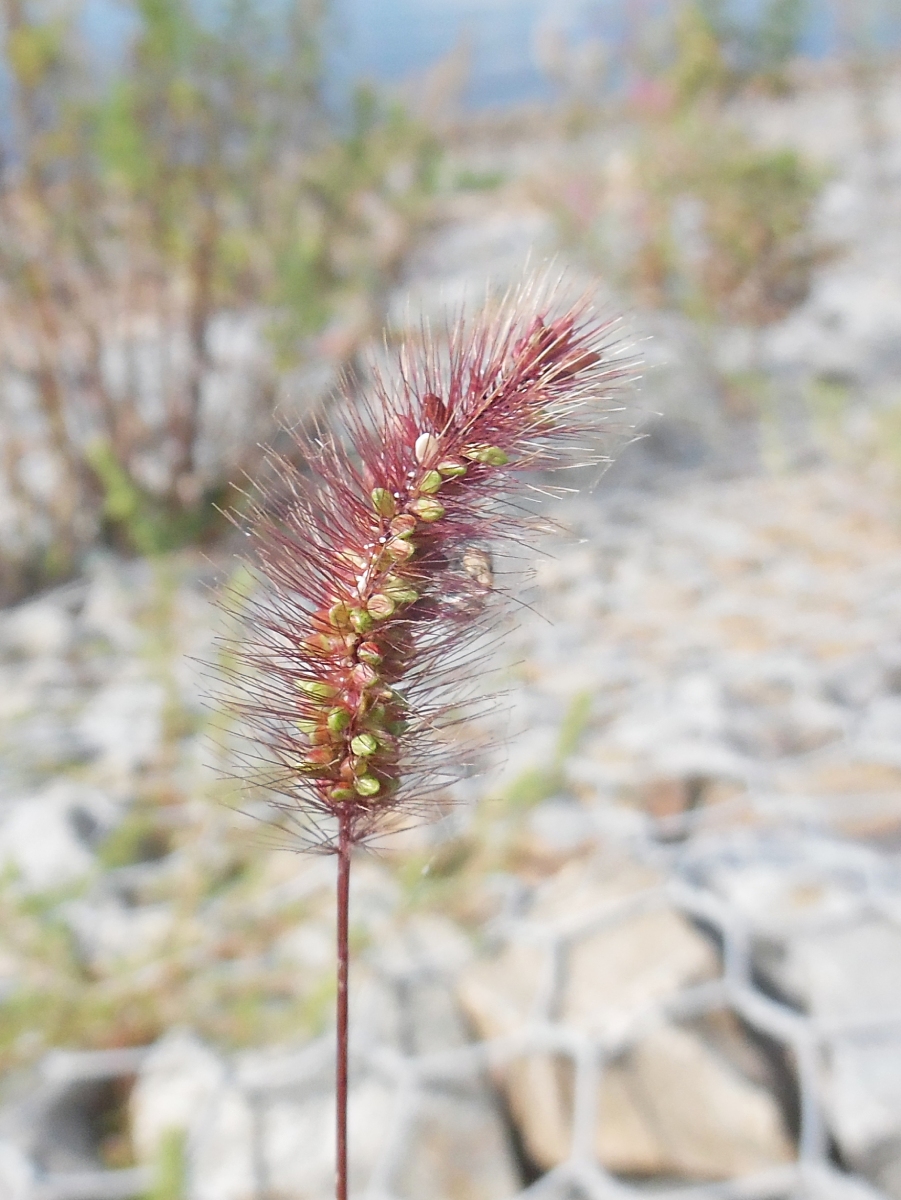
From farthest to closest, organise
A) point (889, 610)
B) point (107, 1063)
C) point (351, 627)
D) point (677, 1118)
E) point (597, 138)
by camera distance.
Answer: point (597, 138) < point (889, 610) < point (107, 1063) < point (677, 1118) < point (351, 627)

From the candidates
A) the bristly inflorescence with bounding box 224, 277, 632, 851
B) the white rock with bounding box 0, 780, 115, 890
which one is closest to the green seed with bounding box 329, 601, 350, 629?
the bristly inflorescence with bounding box 224, 277, 632, 851

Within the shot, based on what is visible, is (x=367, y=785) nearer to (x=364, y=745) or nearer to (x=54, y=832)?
(x=364, y=745)

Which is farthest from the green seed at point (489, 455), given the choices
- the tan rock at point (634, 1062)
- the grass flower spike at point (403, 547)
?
the tan rock at point (634, 1062)

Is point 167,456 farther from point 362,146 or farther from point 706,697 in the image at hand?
point 706,697

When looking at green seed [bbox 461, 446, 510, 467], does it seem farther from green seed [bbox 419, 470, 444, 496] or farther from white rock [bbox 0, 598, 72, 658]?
white rock [bbox 0, 598, 72, 658]

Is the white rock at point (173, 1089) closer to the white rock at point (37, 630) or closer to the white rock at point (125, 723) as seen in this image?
the white rock at point (125, 723)

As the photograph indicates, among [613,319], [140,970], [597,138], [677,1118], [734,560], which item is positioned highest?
[597,138]

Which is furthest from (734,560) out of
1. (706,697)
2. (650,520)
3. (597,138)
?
(597,138)
